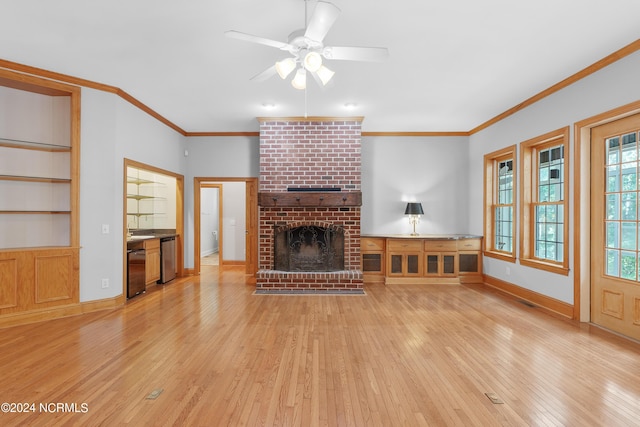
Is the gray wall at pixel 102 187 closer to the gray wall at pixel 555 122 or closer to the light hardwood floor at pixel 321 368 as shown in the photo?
the light hardwood floor at pixel 321 368

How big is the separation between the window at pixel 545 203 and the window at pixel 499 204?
311mm

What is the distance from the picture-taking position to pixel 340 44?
3.19 meters

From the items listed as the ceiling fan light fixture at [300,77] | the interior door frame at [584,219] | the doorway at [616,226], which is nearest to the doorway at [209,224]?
the ceiling fan light fixture at [300,77]

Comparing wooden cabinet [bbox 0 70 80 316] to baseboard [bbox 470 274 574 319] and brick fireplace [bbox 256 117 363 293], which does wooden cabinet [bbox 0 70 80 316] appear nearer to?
brick fireplace [bbox 256 117 363 293]

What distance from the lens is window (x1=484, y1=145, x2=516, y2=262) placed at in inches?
212

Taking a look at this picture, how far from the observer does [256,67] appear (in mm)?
3635

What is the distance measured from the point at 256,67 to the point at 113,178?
2.35m

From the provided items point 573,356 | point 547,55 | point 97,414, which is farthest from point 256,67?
point 573,356

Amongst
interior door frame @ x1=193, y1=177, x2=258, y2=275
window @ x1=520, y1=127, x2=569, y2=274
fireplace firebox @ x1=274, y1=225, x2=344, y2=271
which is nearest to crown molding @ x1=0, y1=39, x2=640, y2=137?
window @ x1=520, y1=127, x2=569, y2=274

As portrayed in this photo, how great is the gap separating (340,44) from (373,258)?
3.78 metres

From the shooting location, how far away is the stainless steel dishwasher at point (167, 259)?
19.0ft

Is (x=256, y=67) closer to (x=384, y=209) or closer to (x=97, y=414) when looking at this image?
(x=97, y=414)

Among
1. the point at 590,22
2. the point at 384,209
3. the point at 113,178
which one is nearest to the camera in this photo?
the point at 590,22

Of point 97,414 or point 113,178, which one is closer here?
point 97,414
